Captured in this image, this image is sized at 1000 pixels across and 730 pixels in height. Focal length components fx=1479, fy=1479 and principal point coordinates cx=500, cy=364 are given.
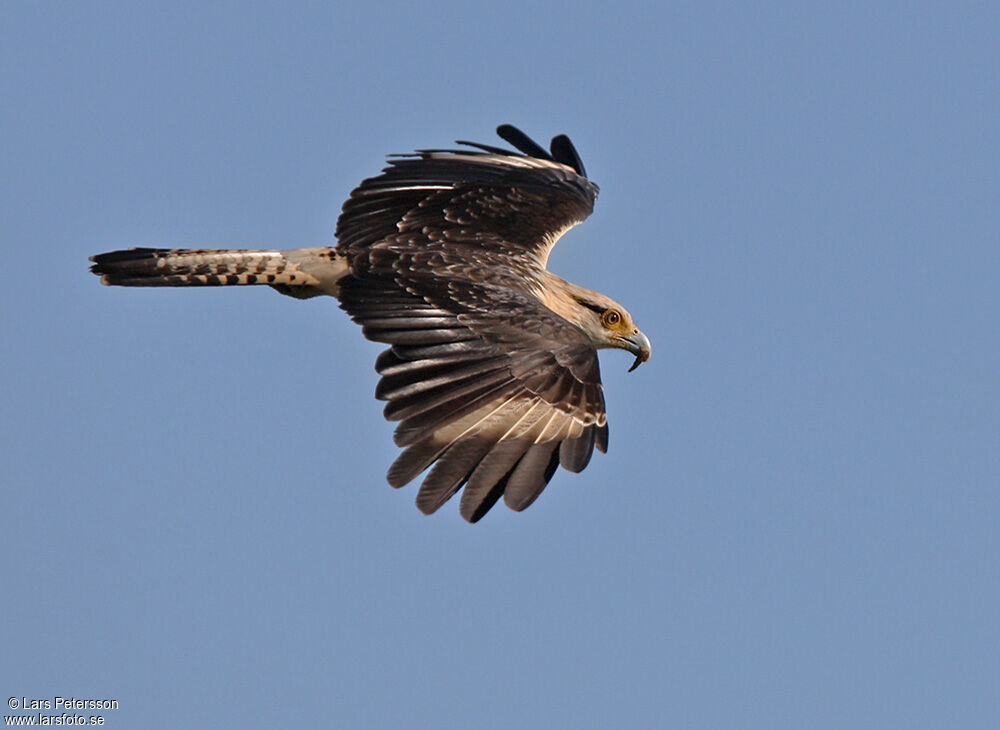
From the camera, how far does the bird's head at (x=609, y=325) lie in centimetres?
1141

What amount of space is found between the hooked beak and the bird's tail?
7.59 ft

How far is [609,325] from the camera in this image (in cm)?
1148

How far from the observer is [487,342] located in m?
9.52

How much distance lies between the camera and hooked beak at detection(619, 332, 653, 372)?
37.8 ft

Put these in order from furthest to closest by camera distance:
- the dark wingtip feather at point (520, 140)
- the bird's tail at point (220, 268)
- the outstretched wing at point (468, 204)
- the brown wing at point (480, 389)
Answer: the dark wingtip feather at point (520, 140) < the outstretched wing at point (468, 204) < the bird's tail at point (220, 268) < the brown wing at point (480, 389)

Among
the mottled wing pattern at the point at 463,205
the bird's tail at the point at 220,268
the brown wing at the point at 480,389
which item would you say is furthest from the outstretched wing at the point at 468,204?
the brown wing at the point at 480,389

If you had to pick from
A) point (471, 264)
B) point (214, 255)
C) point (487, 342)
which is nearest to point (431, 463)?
point (487, 342)

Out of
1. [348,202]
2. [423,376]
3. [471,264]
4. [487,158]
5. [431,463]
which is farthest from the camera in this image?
[487,158]

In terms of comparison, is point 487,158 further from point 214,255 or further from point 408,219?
point 214,255

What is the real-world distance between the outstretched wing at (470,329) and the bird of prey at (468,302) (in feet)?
0.04

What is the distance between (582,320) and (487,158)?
1849 mm

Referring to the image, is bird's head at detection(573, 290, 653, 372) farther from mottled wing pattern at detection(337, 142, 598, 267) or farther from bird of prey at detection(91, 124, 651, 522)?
mottled wing pattern at detection(337, 142, 598, 267)

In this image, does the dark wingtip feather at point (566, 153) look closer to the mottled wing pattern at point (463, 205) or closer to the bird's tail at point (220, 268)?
the mottled wing pattern at point (463, 205)

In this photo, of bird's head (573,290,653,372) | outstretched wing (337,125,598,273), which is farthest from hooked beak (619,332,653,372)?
outstretched wing (337,125,598,273)
